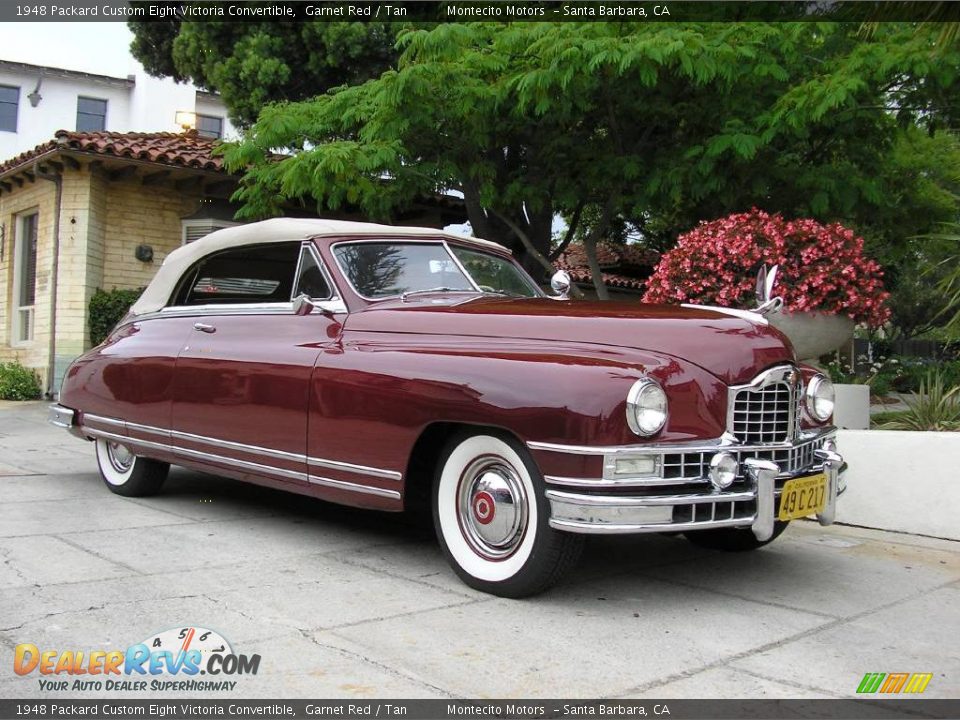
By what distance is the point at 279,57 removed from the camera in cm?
1407

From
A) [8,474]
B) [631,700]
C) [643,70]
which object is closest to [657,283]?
[643,70]

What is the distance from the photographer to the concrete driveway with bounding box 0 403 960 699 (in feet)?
10.0

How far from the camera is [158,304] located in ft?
20.4

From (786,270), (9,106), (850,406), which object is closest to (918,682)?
(850,406)

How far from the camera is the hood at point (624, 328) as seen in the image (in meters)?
3.92

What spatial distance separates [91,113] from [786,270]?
33818mm

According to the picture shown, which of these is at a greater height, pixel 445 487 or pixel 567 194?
pixel 567 194

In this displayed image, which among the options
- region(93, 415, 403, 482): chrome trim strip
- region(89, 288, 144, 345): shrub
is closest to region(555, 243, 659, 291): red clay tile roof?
region(89, 288, 144, 345): shrub

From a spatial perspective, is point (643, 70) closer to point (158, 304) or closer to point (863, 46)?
point (863, 46)

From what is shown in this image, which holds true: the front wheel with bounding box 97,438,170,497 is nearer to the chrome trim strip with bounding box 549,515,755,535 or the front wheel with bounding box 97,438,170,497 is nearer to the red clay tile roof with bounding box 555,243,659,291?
the chrome trim strip with bounding box 549,515,755,535

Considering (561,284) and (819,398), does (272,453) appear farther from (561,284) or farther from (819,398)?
(819,398)

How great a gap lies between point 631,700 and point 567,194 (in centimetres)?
781

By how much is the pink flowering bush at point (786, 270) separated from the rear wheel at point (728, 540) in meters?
2.18

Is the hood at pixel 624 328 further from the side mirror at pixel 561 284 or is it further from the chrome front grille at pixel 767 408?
the side mirror at pixel 561 284
